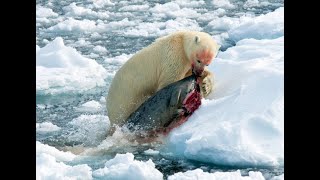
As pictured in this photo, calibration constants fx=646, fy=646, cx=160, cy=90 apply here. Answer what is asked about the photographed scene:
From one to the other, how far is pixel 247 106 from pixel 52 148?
5.27 ft

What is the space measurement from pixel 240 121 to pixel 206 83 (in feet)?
3.16

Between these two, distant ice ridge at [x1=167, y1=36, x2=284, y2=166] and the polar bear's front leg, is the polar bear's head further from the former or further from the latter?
distant ice ridge at [x1=167, y1=36, x2=284, y2=166]

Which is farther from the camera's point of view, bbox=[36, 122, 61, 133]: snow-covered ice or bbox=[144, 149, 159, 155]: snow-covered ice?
bbox=[36, 122, 61, 133]: snow-covered ice

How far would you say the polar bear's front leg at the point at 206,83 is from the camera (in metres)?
5.84

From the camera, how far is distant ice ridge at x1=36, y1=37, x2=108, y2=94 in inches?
318

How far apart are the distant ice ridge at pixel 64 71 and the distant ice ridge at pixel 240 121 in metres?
2.53

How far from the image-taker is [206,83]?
19.2ft

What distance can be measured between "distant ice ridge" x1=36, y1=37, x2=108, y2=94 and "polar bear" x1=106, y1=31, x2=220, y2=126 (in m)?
1.71

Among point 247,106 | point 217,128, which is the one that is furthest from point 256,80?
point 217,128

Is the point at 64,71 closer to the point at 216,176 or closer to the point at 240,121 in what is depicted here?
the point at 240,121

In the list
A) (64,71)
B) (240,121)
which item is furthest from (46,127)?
(64,71)

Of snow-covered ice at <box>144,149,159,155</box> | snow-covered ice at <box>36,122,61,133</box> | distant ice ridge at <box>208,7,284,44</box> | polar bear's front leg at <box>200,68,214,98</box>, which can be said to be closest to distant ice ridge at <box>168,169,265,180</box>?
snow-covered ice at <box>144,149,159,155</box>

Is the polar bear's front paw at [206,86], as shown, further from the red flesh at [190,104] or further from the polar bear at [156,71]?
the red flesh at [190,104]
